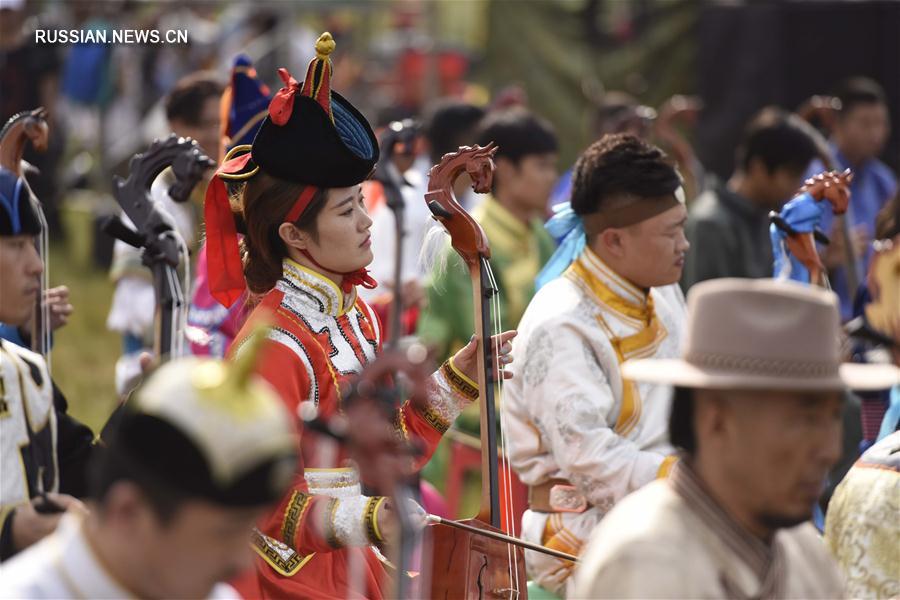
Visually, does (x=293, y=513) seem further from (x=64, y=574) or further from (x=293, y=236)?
(x=64, y=574)

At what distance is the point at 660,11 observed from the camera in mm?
12648

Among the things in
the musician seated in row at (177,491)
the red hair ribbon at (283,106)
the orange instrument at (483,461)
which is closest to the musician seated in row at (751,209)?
the orange instrument at (483,461)

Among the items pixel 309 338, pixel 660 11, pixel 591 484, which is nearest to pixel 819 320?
pixel 309 338

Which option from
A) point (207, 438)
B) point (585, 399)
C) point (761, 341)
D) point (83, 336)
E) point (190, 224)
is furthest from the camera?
point (83, 336)

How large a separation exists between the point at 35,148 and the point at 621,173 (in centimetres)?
165

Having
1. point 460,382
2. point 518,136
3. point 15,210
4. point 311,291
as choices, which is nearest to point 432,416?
point 460,382

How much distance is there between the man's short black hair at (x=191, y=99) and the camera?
6309mm

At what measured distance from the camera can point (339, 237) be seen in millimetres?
3816

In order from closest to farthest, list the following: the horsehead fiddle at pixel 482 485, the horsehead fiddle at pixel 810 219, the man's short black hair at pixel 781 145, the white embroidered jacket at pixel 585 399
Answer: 1. the horsehead fiddle at pixel 482 485
2. the white embroidered jacket at pixel 585 399
3. the horsehead fiddle at pixel 810 219
4. the man's short black hair at pixel 781 145

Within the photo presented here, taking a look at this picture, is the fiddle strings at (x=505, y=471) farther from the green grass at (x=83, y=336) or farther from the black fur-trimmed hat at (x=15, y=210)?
the green grass at (x=83, y=336)

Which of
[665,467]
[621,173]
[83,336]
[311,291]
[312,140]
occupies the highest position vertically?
[312,140]

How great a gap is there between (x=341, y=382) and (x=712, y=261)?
3.72 metres

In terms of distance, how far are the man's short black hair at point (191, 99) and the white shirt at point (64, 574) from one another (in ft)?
13.7

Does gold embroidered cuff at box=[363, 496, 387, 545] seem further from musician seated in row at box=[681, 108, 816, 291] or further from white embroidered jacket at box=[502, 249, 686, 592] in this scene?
musician seated in row at box=[681, 108, 816, 291]
